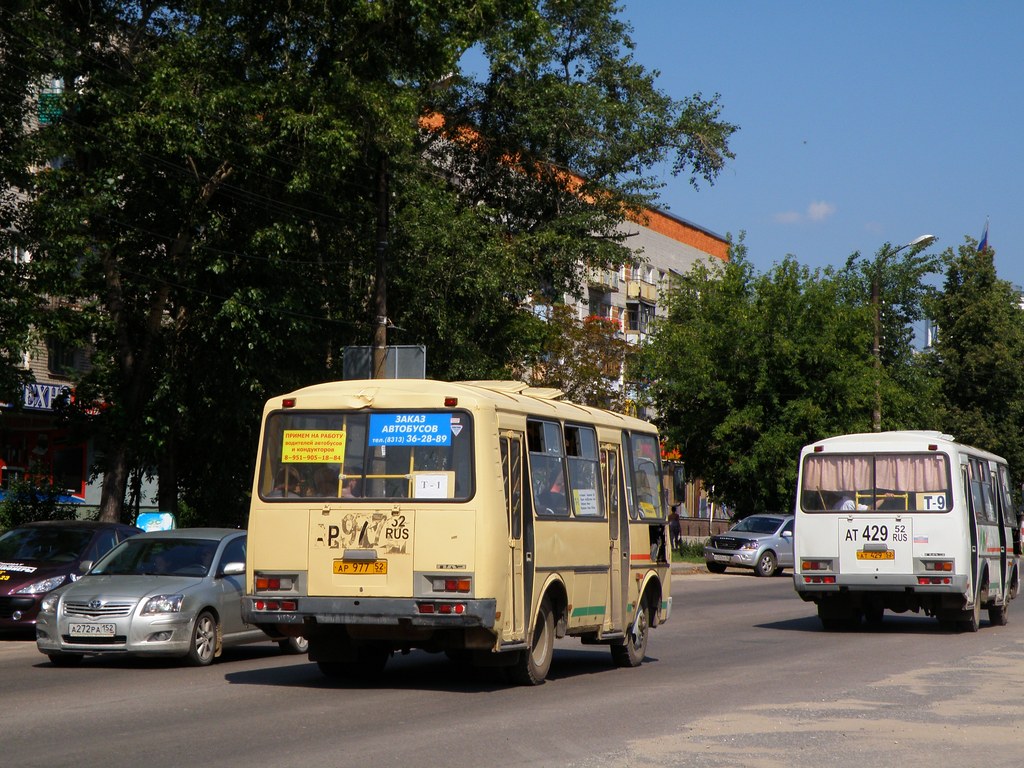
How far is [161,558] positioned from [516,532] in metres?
5.19

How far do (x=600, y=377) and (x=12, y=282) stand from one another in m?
30.8

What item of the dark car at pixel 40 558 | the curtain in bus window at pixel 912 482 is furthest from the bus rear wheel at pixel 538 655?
the curtain in bus window at pixel 912 482

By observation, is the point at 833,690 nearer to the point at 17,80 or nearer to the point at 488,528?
the point at 488,528

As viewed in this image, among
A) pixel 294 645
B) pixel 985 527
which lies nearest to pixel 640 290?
pixel 985 527

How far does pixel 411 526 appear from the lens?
12984 millimetres

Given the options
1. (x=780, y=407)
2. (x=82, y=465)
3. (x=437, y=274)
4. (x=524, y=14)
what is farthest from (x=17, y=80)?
(x=780, y=407)

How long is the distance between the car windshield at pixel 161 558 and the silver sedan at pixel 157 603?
1cm

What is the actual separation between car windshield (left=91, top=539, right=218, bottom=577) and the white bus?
31.3 ft

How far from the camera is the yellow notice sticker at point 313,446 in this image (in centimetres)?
1345

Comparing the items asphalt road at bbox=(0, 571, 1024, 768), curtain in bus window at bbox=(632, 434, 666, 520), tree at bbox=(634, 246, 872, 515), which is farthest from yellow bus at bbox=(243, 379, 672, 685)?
tree at bbox=(634, 246, 872, 515)

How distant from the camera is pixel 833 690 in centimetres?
1392

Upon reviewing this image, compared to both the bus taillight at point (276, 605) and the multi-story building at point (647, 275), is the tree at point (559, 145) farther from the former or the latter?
the multi-story building at point (647, 275)

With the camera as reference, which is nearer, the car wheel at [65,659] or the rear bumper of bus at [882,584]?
the car wheel at [65,659]

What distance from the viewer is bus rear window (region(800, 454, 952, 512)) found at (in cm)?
2177
